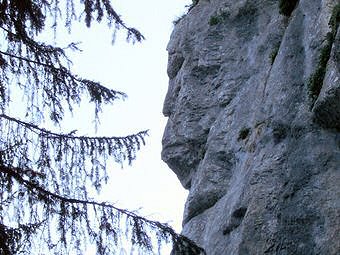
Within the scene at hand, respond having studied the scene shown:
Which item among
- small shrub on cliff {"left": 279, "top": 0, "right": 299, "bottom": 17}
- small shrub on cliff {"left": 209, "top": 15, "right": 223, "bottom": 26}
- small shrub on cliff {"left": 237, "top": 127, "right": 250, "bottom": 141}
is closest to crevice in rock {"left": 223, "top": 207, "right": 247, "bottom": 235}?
small shrub on cliff {"left": 237, "top": 127, "right": 250, "bottom": 141}

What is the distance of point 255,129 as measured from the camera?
40.9 feet

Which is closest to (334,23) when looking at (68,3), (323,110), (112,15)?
(323,110)

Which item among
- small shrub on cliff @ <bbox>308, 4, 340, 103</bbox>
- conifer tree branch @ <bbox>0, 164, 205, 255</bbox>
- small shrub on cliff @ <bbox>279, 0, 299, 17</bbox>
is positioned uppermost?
small shrub on cliff @ <bbox>279, 0, 299, 17</bbox>

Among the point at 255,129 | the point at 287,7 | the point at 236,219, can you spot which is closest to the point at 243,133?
the point at 255,129

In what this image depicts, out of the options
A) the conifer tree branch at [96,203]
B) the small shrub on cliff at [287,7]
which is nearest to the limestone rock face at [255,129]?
the small shrub on cliff at [287,7]

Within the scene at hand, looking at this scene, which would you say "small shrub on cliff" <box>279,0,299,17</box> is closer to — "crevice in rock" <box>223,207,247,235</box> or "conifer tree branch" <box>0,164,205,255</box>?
"crevice in rock" <box>223,207,247,235</box>

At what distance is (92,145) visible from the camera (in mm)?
7414

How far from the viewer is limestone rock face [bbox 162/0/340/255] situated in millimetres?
9961

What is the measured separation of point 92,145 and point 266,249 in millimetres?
4020

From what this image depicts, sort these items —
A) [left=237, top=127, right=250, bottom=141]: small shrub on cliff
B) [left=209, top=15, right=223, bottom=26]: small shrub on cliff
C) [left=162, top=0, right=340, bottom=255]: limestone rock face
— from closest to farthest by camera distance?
[left=162, top=0, right=340, bottom=255]: limestone rock face
[left=237, top=127, right=250, bottom=141]: small shrub on cliff
[left=209, top=15, right=223, bottom=26]: small shrub on cliff

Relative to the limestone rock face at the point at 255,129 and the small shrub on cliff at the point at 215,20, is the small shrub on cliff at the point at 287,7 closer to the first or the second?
the limestone rock face at the point at 255,129

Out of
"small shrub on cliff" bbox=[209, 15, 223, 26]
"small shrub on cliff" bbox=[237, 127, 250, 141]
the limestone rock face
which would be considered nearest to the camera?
the limestone rock face

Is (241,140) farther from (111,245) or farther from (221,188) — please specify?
(111,245)

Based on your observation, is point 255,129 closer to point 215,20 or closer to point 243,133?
point 243,133
